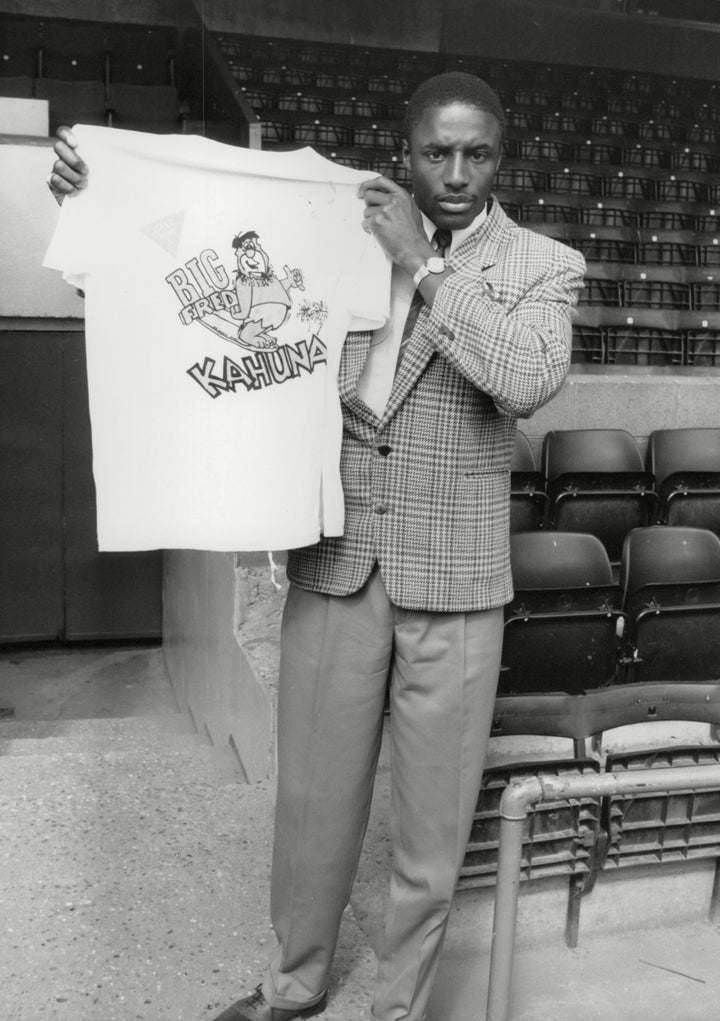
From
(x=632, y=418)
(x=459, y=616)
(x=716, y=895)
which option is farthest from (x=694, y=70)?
(x=459, y=616)

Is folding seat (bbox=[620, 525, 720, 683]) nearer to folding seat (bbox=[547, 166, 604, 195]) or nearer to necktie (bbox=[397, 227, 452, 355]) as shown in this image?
necktie (bbox=[397, 227, 452, 355])

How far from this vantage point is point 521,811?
1.28 metres

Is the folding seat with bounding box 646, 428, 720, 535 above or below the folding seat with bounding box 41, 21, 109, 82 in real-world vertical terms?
below

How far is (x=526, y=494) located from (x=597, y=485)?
1.18 feet

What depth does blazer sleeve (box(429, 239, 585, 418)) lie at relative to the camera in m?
1.35

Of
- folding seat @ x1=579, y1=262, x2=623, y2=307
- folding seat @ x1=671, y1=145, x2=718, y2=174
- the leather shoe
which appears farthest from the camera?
folding seat @ x1=671, y1=145, x2=718, y2=174

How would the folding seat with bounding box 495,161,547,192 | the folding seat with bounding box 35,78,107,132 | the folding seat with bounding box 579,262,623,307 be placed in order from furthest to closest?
the folding seat with bounding box 495,161,547,192 < the folding seat with bounding box 35,78,107,132 < the folding seat with bounding box 579,262,623,307

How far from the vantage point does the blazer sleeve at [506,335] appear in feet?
4.42

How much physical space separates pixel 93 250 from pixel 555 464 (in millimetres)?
2827

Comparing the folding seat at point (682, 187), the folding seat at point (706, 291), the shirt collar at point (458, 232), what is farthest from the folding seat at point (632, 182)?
the shirt collar at point (458, 232)

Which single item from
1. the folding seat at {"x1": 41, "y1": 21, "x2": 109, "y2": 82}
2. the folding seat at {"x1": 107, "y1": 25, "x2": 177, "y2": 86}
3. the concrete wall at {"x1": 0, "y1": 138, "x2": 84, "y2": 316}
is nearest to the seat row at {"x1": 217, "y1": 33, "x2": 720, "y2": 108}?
the folding seat at {"x1": 107, "y1": 25, "x2": 177, "y2": 86}

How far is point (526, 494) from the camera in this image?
3746 millimetres

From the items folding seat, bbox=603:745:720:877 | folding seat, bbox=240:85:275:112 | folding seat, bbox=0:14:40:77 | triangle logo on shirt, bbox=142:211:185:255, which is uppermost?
folding seat, bbox=0:14:40:77

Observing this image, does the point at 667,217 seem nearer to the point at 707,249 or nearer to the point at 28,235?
the point at 707,249
